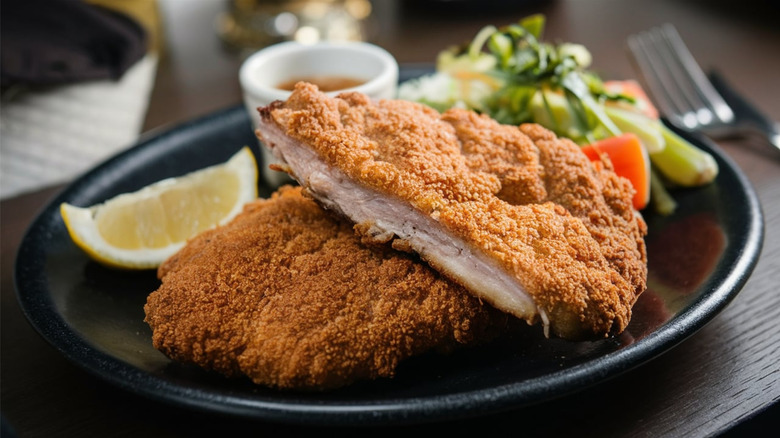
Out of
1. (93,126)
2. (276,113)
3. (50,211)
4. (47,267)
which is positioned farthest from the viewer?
(93,126)

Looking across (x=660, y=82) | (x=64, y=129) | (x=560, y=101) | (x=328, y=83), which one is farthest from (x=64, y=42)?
(x=660, y=82)

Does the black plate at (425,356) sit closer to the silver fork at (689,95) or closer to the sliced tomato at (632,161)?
the sliced tomato at (632,161)

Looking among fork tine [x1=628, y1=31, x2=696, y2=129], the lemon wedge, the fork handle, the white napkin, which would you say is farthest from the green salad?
the white napkin

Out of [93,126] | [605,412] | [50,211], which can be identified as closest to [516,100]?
[605,412]

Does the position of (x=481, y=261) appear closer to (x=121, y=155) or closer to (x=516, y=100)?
(x=516, y=100)

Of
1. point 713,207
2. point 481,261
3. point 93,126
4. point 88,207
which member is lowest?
point 93,126

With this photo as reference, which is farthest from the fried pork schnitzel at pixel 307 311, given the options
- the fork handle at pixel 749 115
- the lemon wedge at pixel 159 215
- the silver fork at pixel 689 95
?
the fork handle at pixel 749 115

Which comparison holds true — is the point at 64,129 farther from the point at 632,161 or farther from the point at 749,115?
the point at 749,115
